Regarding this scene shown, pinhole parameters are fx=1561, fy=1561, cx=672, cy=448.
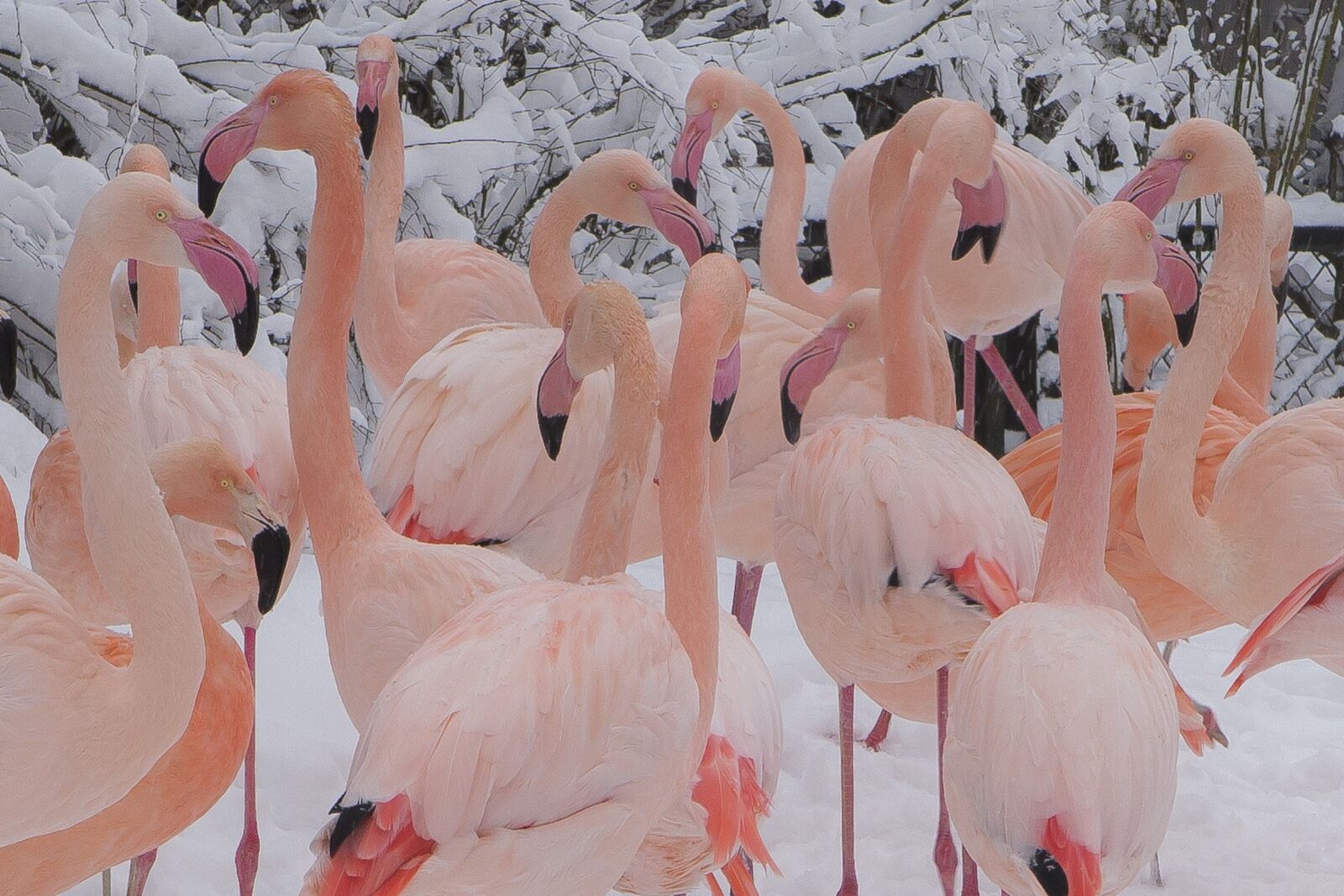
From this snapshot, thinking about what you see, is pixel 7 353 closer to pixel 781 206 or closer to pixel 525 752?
pixel 525 752

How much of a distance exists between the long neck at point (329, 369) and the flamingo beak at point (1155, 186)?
1.59 m

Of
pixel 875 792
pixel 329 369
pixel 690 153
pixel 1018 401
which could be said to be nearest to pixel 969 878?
pixel 875 792

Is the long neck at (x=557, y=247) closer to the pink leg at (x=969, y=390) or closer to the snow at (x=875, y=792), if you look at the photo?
the snow at (x=875, y=792)

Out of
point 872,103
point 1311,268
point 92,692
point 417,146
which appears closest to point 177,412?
point 92,692

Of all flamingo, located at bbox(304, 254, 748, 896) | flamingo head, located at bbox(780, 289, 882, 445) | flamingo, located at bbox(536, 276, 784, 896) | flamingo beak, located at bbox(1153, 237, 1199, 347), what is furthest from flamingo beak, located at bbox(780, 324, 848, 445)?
flamingo, located at bbox(304, 254, 748, 896)

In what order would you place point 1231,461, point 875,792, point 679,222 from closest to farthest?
point 1231,461
point 679,222
point 875,792

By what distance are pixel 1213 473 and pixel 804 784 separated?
114cm

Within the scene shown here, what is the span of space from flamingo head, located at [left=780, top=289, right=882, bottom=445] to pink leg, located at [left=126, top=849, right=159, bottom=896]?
1.40m

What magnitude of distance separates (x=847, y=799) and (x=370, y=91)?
2091mm

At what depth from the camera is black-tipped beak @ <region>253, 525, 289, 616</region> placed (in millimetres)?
2449

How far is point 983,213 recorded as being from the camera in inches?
130

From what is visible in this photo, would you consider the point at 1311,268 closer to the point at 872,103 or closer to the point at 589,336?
the point at 872,103

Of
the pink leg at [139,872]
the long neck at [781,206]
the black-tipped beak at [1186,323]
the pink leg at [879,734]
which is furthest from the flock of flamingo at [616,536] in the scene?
the long neck at [781,206]

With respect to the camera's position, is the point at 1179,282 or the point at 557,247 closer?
the point at 1179,282
